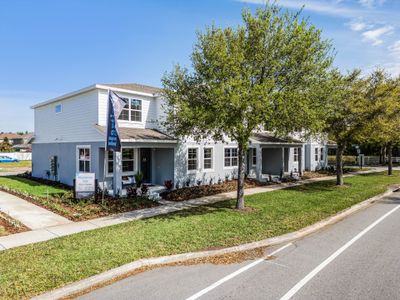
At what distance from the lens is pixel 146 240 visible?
8562mm

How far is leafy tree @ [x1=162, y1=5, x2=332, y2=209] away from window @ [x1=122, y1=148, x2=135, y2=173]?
249 inches

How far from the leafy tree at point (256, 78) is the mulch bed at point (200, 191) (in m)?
4.93

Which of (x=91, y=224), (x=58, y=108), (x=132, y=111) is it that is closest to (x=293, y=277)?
(x=91, y=224)

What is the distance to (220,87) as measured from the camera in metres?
11.0

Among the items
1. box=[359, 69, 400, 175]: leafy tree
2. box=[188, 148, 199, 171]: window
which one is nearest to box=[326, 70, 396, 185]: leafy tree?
box=[359, 69, 400, 175]: leafy tree

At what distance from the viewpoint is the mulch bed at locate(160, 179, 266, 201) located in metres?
16.0

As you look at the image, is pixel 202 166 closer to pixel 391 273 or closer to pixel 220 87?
pixel 220 87

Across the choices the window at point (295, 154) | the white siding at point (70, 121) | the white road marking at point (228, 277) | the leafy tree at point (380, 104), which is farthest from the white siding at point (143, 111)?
the window at point (295, 154)

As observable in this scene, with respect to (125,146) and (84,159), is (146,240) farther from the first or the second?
(84,159)

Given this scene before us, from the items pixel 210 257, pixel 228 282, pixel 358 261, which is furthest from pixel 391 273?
pixel 210 257

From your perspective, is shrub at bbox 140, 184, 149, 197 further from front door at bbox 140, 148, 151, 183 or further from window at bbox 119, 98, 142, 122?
window at bbox 119, 98, 142, 122

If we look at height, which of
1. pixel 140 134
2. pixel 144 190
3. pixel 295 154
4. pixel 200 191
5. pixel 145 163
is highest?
pixel 140 134

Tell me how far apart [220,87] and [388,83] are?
15.3 m

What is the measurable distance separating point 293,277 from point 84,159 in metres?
14.4
